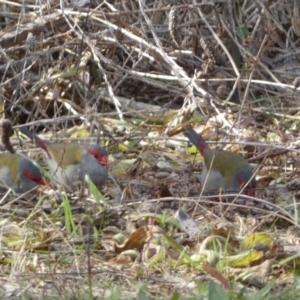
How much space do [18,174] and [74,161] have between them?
0.46 metres

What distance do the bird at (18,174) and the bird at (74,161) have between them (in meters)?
0.14

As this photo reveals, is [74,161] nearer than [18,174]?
No

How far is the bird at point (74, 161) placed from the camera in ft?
19.0

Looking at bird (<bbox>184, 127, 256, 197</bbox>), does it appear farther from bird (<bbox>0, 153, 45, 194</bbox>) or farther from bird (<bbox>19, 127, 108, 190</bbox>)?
bird (<bbox>0, 153, 45, 194</bbox>)

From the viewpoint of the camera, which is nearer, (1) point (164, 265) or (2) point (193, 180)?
(1) point (164, 265)

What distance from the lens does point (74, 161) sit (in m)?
6.08

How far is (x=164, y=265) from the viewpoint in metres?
4.35

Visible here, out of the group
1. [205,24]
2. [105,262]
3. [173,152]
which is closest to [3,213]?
[105,262]

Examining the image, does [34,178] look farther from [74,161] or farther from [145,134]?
[145,134]

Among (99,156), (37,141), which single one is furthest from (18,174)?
(99,156)

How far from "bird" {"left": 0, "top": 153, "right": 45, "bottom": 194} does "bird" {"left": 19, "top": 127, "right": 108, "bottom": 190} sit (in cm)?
14

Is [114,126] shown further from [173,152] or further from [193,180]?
[193,180]

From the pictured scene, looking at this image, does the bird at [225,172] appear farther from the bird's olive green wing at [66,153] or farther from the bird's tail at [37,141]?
the bird's tail at [37,141]

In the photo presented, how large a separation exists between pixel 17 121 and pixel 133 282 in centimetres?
349
